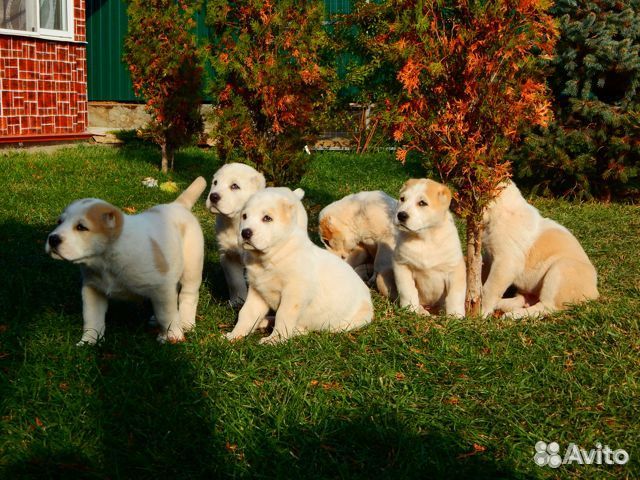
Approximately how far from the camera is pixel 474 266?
5.59 metres

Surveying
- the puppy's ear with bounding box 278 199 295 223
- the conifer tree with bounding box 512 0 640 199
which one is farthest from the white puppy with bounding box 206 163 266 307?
the conifer tree with bounding box 512 0 640 199

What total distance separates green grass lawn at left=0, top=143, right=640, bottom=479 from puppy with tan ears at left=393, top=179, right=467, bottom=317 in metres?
0.33

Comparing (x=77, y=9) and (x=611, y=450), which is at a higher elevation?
(x=77, y=9)

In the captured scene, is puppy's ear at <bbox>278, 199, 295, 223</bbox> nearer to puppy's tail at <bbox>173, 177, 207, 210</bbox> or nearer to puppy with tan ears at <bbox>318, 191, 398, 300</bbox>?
puppy's tail at <bbox>173, 177, 207, 210</bbox>

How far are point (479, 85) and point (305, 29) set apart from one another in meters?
4.42

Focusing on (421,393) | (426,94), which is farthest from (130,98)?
(421,393)

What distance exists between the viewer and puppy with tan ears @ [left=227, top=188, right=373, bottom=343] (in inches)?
185

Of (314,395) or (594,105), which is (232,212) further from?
(594,105)

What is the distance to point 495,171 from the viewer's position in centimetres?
518

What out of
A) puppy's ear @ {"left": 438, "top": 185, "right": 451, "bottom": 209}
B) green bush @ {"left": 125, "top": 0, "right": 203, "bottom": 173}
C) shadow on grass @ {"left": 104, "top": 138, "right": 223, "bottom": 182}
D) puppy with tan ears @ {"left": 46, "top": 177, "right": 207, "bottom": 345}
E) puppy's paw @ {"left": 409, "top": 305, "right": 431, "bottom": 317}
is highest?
green bush @ {"left": 125, "top": 0, "right": 203, "bottom": 173}

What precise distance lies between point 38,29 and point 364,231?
1023 cm

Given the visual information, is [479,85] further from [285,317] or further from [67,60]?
[67,60]

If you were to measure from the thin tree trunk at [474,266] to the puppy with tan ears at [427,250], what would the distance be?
72mm

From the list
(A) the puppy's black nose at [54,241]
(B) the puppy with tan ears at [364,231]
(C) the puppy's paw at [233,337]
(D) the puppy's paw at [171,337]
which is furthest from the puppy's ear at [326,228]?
(A) the puppy's black nose at [54,241]
